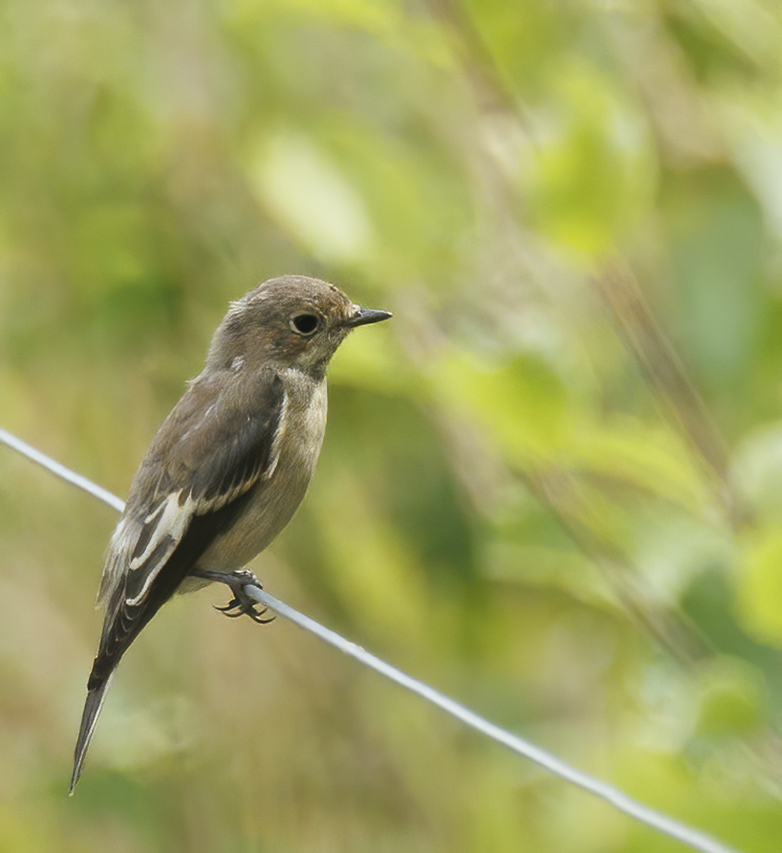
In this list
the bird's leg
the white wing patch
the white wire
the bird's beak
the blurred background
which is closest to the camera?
the white wire

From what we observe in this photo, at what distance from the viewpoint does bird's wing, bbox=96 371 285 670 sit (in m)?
2.42

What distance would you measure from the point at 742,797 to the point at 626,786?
189 millimetres

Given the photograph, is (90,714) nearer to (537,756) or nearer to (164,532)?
(164,532)

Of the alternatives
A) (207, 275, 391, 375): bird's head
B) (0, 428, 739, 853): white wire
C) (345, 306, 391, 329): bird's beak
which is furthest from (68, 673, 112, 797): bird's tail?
(345, 306, 391, 329): bird's beak

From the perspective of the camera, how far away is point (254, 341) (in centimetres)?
279

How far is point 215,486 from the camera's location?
2.51m

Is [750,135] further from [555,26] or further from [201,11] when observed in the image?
[201,11]

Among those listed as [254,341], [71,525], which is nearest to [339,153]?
[254,341]

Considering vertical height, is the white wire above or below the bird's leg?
above

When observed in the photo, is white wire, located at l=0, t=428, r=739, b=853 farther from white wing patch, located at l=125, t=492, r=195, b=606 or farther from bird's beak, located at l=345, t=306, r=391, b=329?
bird's beak, located at l=345, t=306, r=391, b=329

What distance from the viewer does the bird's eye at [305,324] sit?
109 inches

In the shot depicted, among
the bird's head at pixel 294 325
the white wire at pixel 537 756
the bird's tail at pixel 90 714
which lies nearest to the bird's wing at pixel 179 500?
the bird's tail at pixel 90 714

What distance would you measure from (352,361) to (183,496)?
0.57 meters

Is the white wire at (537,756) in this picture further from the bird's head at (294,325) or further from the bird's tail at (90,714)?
the bird's head at (294,325)
